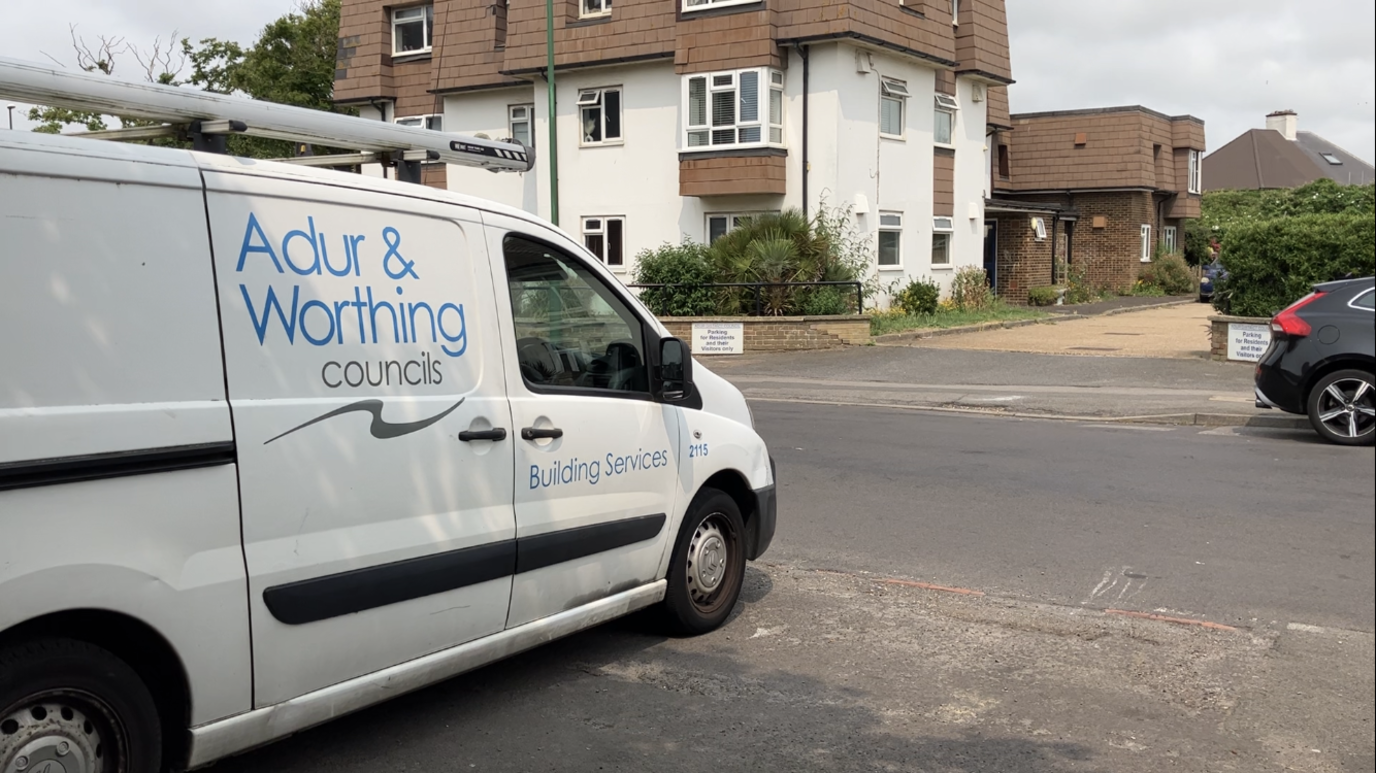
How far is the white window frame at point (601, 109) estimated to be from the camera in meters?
28.5

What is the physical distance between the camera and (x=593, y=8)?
28.6m

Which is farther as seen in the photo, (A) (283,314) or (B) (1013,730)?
(B) (1013,730)

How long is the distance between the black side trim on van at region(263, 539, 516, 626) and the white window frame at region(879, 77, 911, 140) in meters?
A: 24.0

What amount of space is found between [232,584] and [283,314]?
0.88 meters

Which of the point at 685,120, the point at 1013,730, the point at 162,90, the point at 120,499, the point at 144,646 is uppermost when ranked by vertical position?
the point at 685,120

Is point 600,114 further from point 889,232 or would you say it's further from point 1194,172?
point 1194,172

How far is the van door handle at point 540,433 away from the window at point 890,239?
23.2 meters

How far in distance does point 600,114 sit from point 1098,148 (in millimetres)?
18227

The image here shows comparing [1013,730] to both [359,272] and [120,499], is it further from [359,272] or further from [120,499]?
[120,499]

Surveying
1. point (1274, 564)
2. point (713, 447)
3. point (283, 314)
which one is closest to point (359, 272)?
point (283, 314)

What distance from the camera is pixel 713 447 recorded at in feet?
19.5

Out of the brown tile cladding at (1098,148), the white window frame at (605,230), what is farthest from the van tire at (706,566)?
the brown tile cladding at (1098,148)

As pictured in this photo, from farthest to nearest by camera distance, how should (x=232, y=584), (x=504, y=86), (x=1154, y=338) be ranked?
(x=504, y=86) → (x=1154, y=338) → (x=232, y=584)

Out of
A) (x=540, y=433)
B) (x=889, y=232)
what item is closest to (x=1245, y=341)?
(x=889, y=232)
